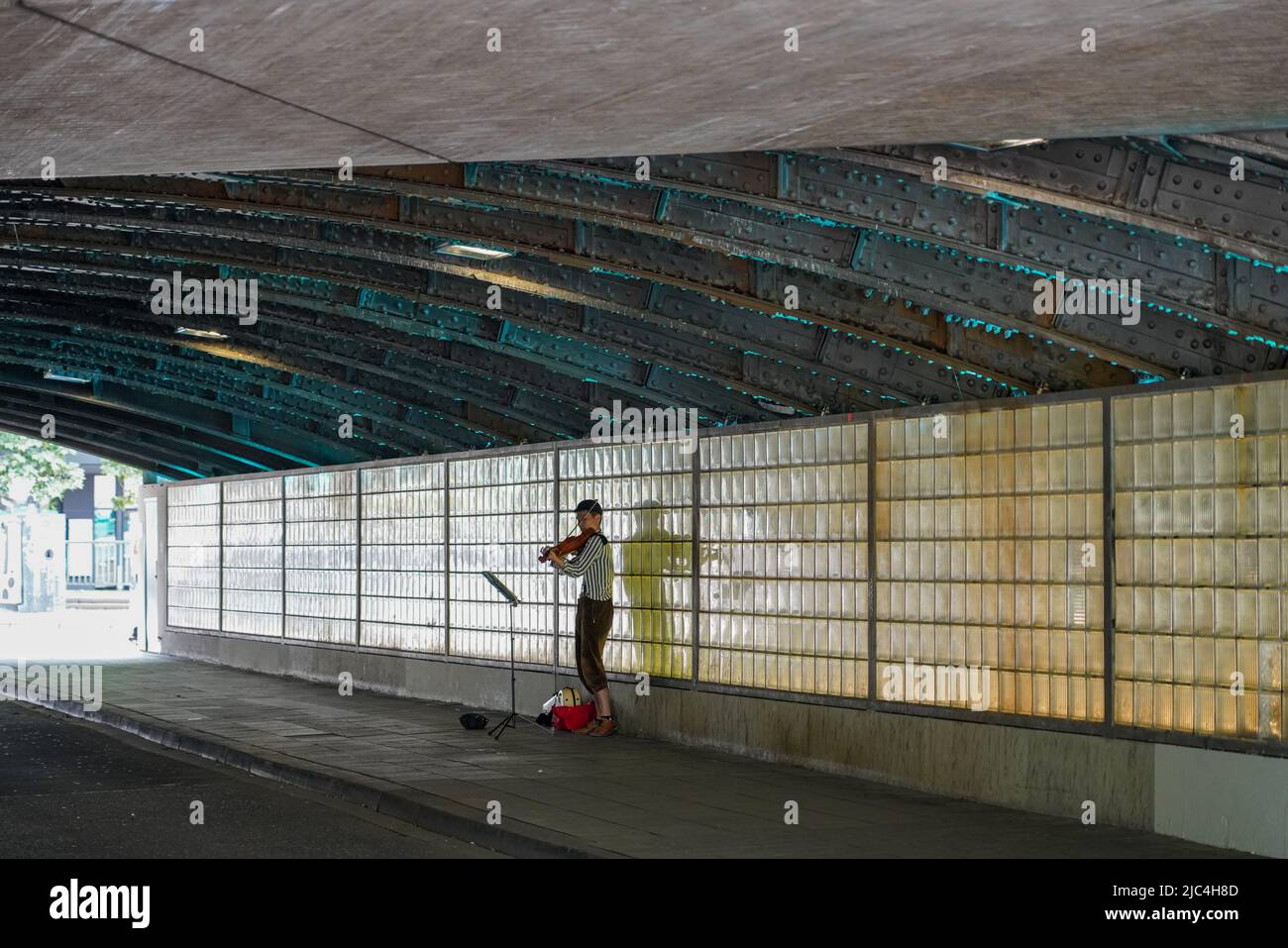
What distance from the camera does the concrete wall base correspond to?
9.01 meters

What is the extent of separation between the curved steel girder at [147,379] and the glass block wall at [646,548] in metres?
4.04

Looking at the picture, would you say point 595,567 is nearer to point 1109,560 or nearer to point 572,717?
point 572,717

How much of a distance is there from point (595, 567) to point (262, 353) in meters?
6.05

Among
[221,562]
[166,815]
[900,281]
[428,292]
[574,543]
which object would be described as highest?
[428,292]

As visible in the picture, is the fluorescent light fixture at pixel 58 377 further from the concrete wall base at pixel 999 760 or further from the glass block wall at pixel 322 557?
the concrete wall base at pixel 999 760

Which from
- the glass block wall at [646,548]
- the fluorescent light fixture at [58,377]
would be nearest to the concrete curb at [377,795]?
the glass block wall at [646,548]

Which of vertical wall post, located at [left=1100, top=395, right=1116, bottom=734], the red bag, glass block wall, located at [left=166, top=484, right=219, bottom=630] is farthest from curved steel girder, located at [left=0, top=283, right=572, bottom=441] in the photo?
vertical wall post, located at [left=1100, top=395, right=1116, bottom=734]

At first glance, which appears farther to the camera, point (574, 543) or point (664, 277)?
point (574, 543)

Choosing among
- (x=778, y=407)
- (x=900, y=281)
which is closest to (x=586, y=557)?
(x=778, y=407)

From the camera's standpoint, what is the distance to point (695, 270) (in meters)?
11.8

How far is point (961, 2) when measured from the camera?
19.2 ft

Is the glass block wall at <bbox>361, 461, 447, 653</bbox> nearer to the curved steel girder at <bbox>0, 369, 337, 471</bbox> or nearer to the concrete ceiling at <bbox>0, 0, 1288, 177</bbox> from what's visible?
the curved steel girder at <bbox>0, 369, 337, 471</bbox>

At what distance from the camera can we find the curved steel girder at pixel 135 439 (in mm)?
24156
